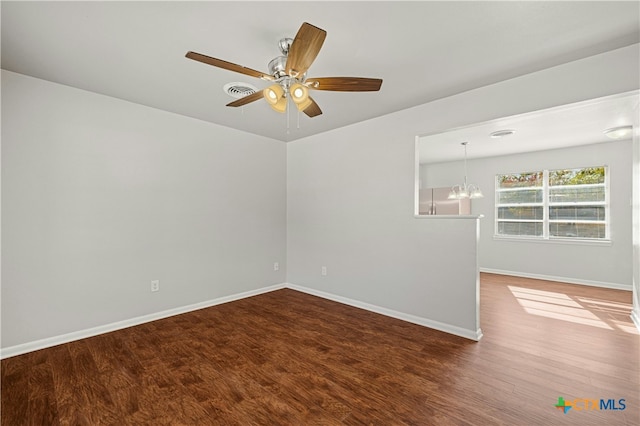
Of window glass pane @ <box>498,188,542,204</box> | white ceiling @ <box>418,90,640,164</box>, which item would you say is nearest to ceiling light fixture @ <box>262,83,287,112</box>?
white ceiling @ <box>418,90,640,164</box>

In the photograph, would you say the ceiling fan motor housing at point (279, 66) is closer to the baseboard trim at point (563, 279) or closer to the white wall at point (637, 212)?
the white wall at point (637, 212)

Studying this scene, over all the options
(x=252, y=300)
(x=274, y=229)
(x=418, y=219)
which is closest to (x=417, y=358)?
(x=418, y=219)

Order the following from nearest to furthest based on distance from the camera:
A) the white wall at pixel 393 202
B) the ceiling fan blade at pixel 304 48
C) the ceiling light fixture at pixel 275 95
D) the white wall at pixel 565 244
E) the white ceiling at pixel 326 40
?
the ceiling fan blade at pixel 304 48, the white ceiling at pixel 326 40, the ceiling light fixture at pixel 275 95, the white wall at pixel 393 202, the white wall at pixel 565 244

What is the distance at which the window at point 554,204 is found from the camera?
4.94 m

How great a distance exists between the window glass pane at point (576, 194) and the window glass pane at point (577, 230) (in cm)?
45

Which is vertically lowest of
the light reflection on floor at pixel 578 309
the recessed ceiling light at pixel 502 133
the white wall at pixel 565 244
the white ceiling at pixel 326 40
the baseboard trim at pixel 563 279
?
the light reflection on floor at pixel 578 309

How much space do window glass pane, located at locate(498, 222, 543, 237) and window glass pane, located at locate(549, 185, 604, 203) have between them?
22.9 inches

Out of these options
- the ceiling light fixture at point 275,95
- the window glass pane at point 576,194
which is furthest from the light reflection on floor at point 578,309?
the ceiling light fixture at point 275,95

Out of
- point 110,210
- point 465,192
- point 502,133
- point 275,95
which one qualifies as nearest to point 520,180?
point 465,192

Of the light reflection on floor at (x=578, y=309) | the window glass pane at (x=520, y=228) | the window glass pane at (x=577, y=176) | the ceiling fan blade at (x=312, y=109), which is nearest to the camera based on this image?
the ceiling fan blade at (x=312, y=109)

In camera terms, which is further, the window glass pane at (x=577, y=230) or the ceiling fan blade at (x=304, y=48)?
the window glass pane at (x=577, y=230)

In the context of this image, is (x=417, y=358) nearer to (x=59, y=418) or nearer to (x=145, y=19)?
(x=59, y=418)

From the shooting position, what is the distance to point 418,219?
3.21 metres

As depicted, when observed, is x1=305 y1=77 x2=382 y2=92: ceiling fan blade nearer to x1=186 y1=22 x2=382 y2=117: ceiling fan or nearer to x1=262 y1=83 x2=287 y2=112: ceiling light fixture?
x1=186 y1=22 x2=382 y2=117: ceiling fan
